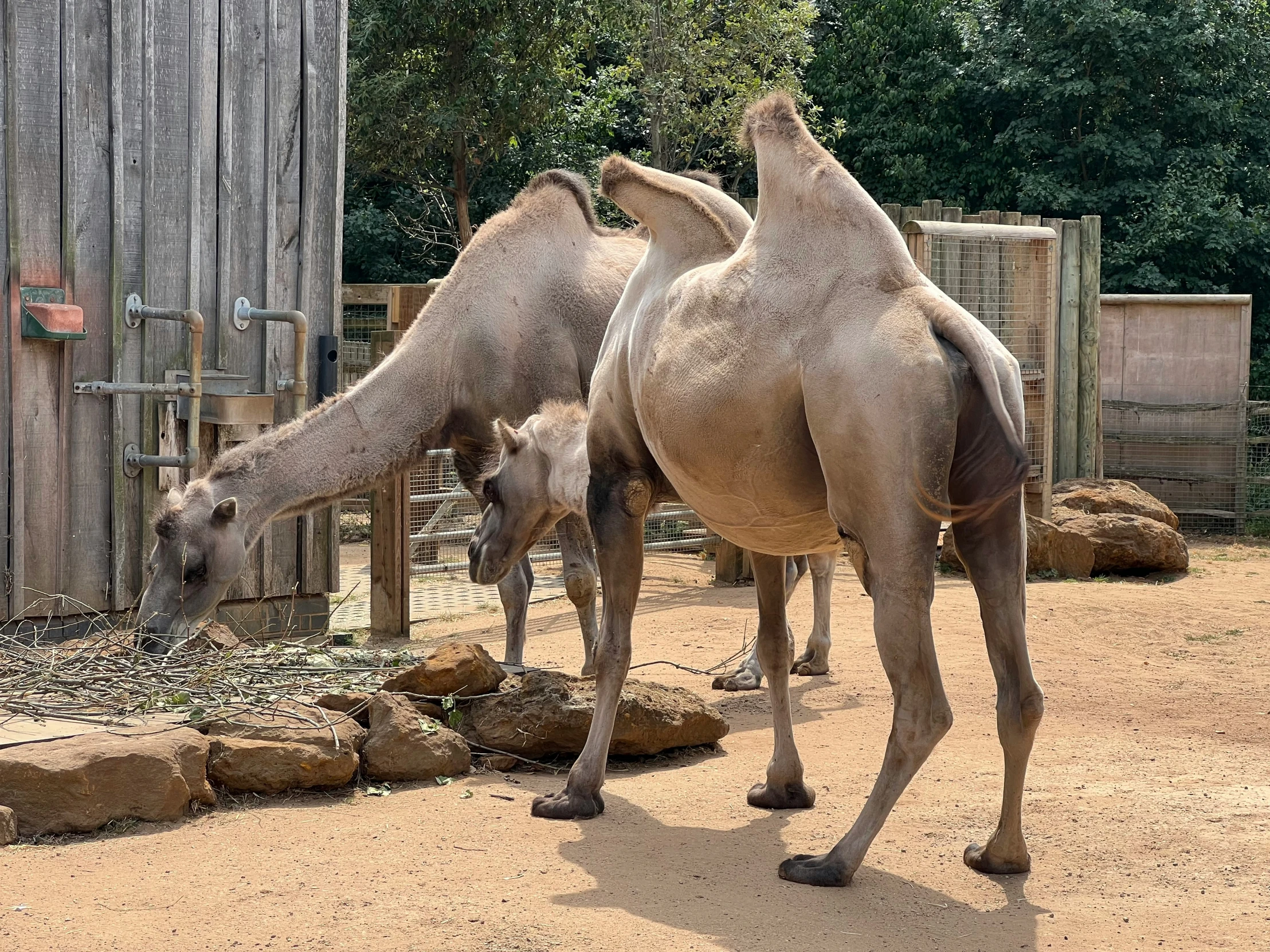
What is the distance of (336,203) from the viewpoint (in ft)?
27.2

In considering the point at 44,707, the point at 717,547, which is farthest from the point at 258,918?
the point at 717,547

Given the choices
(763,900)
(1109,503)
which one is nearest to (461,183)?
(1109,503)

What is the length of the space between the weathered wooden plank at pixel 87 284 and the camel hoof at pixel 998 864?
4.90 meters

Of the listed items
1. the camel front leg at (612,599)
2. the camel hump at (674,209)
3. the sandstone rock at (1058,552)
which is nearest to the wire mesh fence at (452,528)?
the sandstone rock at (1058,552)

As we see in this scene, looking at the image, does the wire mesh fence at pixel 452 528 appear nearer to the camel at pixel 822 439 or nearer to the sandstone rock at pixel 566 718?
the sandstone rock at pixel 566 718

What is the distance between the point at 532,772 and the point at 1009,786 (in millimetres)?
2069

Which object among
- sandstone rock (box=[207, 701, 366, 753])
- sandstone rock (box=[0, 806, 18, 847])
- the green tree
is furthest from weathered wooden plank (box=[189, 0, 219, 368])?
the green tree

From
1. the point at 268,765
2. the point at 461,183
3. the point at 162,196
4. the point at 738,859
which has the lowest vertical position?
the point at 738,859

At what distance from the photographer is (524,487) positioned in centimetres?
622

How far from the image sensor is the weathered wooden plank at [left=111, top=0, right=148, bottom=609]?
7285 millimetres

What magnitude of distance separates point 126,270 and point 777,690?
14.2ft

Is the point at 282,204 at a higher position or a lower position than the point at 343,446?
higher

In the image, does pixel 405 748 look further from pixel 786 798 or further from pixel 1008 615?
pixel 1008 615

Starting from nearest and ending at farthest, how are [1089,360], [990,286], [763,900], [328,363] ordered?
1. [763,900]
2. [328,363]
3. [990,286]
4. [1089,360]
